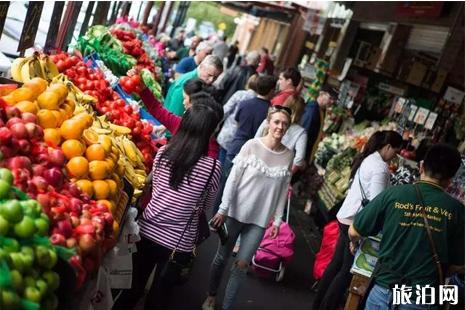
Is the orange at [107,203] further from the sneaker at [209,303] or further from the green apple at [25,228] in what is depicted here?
the sneaker at [209,303]

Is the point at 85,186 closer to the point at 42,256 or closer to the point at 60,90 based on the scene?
the point at 60,90

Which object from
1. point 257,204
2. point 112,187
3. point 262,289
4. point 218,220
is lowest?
point 262,289

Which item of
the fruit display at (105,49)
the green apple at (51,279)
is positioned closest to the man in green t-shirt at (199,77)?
the fruit display at (105,49)

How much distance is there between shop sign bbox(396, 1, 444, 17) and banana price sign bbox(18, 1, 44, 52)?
6040mm

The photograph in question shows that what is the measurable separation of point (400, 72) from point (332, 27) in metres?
7.11

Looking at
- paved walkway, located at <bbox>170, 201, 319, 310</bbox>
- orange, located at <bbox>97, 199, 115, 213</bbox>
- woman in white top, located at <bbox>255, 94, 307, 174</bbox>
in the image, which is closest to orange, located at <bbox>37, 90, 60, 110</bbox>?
orange, located at <bbox>97, 199, 115, 213</bbox>

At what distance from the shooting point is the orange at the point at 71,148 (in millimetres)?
3420

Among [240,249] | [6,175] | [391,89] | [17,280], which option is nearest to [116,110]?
[240,249]

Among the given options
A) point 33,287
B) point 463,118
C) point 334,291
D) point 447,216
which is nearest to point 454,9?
point 463,118

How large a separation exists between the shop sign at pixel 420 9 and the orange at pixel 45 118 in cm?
722

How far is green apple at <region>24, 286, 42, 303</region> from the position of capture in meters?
2.27

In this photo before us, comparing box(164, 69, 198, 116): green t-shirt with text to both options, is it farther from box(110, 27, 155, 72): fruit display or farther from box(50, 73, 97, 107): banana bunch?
box(50, 73, 97, 107): banana bunch

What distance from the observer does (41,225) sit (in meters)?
2.50

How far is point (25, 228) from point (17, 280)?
234mm
